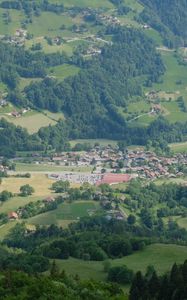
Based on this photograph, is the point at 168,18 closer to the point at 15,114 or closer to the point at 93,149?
the point at 15,114

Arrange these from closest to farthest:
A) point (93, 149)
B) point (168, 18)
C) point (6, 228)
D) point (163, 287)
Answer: point (163, 287) → point (6, 228) → point (93, 149) → point (168, 18)

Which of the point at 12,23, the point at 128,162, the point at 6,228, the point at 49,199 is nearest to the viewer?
the point at 6,228

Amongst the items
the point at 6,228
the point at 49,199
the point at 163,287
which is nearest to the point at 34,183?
the point at 49,199

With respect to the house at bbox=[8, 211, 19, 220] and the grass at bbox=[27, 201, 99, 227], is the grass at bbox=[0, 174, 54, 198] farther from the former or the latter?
the house at bbox=[8, 211, 19, 220]

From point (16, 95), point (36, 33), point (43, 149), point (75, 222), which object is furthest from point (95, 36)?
point (75, 222)

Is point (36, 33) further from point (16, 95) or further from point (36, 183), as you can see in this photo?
point (36, 183)

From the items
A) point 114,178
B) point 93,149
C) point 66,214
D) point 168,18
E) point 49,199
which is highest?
point 66,214

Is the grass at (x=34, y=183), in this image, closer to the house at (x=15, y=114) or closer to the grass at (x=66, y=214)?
the grass at (x=66, y=214)

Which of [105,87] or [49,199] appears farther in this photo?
[105,87]
